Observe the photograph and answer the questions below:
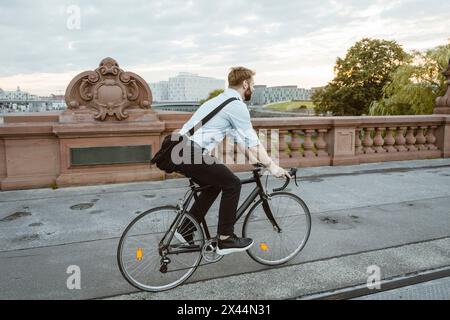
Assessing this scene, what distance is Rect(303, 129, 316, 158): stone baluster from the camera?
9.48 metres

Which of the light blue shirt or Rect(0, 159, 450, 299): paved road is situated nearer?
the light blue shirt

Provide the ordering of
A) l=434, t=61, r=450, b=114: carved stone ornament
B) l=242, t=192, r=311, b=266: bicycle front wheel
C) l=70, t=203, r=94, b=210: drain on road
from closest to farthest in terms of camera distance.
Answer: l=242, t=192, r=311, b=266: bicycle front wheel, l=70, t=203, r=94, b=210: drain on road, l=434, t=61, r=450, b=114: carved stone ornament

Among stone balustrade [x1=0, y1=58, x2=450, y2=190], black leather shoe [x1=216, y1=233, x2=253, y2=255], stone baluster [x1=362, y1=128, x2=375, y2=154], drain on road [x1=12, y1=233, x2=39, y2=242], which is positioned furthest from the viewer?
stone baluster [x1=362, y1=128, x2=375, y2=154]

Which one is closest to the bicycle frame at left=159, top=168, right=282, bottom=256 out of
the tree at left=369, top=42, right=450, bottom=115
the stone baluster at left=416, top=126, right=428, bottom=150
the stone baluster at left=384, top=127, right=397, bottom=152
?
the stone baluster at left=384, top=127, right=397, bottom=152

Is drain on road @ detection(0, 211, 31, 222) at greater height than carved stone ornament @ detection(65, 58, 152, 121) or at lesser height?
lesser

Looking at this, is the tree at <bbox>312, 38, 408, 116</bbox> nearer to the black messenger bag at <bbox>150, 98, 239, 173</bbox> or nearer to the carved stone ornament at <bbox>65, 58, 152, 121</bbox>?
the carved stone ornament at <bbox>65, 58, 152, 121</bbox>

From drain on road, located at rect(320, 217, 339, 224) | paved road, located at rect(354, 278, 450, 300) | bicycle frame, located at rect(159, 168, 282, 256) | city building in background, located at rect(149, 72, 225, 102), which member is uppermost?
city building in background, located at rect(149, 72, 225, 102)

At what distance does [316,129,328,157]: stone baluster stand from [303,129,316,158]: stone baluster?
141mm

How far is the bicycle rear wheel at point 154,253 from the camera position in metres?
3.34

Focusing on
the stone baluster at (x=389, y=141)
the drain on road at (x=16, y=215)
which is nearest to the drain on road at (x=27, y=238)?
the drain on road at (x=16, y=215)

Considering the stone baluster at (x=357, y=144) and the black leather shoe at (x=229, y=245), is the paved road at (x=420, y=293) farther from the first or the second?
the stone baluster at (x=357, y=144)

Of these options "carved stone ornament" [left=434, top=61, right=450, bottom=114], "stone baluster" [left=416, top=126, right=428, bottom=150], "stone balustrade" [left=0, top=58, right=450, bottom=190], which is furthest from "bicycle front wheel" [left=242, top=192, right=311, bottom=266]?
"carved stone ornament" [left=434, top=61, right=450, bottom=114]

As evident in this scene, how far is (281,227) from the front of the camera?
4.14 meters
